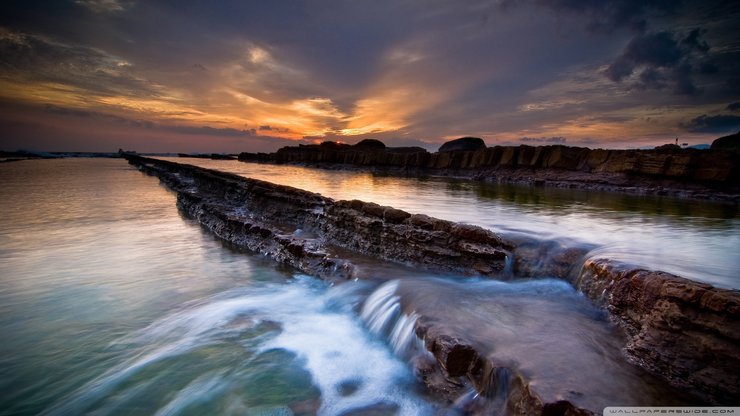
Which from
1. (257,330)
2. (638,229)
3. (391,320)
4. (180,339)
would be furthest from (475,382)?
(638,229)

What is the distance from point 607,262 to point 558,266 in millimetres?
872

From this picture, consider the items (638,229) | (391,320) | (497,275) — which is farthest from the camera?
(638,229)

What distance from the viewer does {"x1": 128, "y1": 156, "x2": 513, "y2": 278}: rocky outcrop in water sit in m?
6.36

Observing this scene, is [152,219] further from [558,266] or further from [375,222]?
[558,266]

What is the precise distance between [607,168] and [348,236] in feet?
64.9

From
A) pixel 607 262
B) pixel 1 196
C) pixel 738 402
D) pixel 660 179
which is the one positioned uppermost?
pixel 660 179

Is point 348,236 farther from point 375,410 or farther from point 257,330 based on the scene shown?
point 375,410

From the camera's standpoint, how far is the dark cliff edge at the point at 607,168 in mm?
15469

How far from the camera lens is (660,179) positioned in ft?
57.2

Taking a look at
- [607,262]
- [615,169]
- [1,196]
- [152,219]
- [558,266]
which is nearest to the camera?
[607,262]

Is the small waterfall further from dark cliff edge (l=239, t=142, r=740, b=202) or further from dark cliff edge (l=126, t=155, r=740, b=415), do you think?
dark cliff edge (l=239, t=142, r=740, b=202)

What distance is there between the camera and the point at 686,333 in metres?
3.00

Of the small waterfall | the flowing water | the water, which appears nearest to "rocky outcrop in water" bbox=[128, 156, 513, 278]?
the flowing water

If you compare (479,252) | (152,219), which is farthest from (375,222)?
(152,219)
